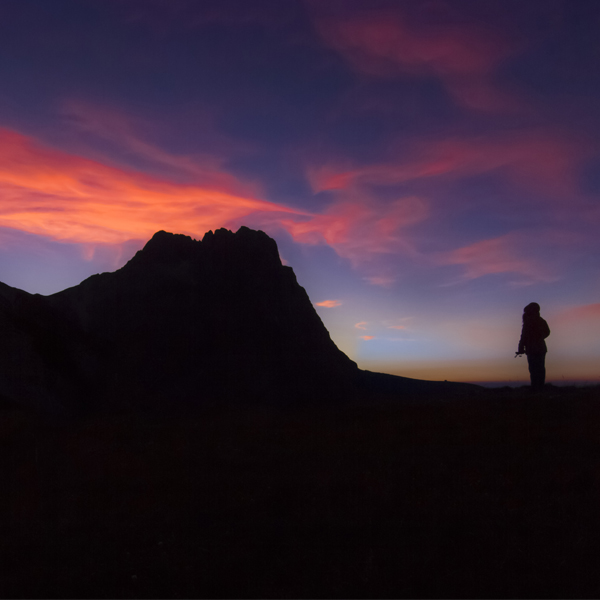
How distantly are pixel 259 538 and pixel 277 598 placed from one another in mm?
1515

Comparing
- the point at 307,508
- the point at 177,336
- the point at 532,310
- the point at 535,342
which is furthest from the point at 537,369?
the point at 177,336

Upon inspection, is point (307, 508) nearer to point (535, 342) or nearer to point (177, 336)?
point (177, 336)

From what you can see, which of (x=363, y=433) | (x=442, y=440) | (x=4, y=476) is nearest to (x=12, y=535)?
(x=4, y=476)

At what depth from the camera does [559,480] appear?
9016 millimetres

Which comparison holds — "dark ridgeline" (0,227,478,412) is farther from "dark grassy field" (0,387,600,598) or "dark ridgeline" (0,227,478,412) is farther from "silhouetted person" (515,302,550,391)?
"silhouetted person" (515,302,550,391)

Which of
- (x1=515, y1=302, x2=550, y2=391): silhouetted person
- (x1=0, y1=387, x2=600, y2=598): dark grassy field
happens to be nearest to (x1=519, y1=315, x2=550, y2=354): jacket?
(x1=515, y1=302, x2=550, y2=391): silhouetted person

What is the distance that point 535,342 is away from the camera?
17875 mm

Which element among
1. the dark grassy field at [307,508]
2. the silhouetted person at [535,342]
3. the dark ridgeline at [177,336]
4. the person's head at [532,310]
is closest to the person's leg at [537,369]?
the silhouetted person at [535,342]

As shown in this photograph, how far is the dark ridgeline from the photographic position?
53.5ft

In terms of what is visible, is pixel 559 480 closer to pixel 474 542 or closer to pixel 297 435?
pixel 474 542

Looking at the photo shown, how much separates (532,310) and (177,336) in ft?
43.1

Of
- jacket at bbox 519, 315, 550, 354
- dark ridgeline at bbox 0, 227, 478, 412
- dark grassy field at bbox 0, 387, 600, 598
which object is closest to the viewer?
dark grassy field at bbox 0, 387, 600, 598

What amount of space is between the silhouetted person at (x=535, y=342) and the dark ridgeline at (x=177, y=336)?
679 centimetres

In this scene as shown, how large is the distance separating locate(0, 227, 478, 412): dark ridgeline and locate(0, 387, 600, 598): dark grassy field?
261cm
